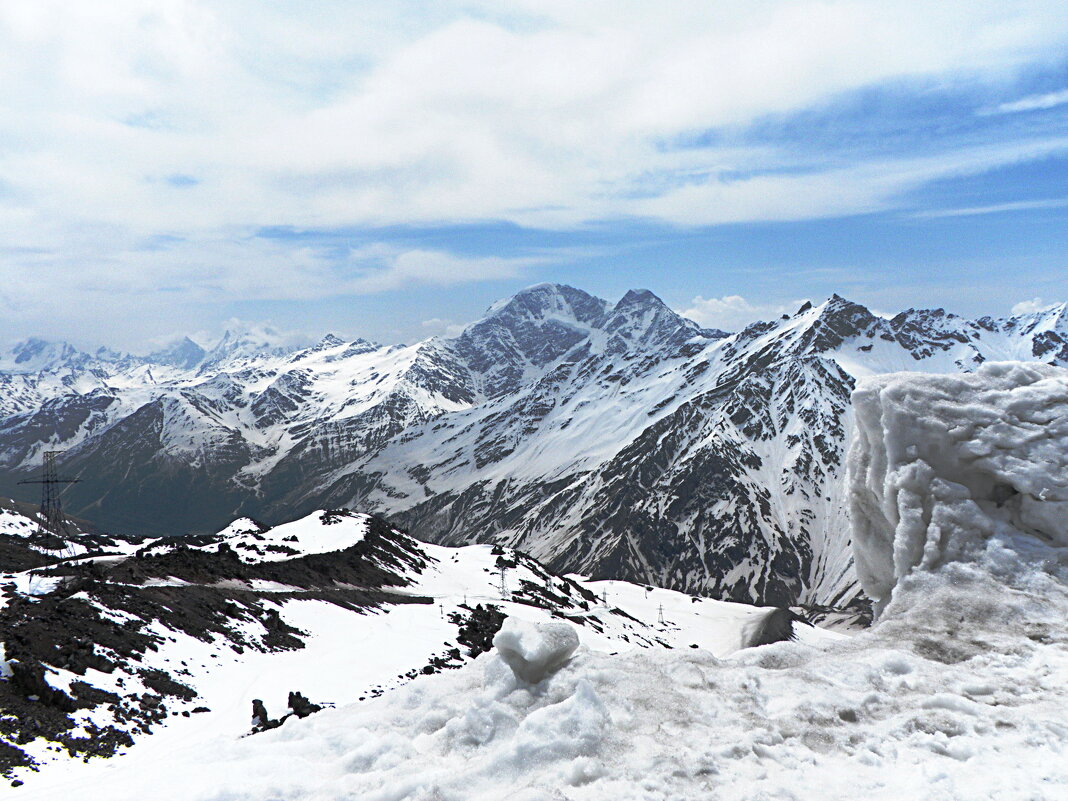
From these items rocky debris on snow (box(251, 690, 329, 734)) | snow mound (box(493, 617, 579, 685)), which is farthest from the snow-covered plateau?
rocky debris on snow (box(251, 690, 329, 734))

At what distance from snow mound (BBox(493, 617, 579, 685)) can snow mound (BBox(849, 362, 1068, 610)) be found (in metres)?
8.11

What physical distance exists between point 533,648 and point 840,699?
493 centimetres

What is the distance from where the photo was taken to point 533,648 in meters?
11.2

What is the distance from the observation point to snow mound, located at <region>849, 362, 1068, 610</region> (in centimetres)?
1359

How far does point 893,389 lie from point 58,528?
10377cm

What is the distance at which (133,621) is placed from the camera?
34531 millimetres

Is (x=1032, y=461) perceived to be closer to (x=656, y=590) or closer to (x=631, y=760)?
(x=631, y=760)

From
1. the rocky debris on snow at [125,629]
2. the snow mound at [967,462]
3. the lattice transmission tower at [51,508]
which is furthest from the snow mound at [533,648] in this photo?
the lattice transmission tower at [51,508]

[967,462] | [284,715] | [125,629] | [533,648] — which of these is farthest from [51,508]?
[967,462]

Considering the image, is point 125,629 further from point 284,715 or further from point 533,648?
point 533,648

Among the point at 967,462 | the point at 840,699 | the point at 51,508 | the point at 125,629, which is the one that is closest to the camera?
the point at 840,699

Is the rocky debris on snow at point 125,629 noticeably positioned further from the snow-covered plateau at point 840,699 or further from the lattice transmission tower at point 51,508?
the lattice transmission tower at point 51,508

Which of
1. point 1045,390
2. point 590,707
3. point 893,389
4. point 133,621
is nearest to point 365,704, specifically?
point 590,707

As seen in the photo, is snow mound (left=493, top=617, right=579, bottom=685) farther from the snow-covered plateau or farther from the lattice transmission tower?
the lattice transmission tower
